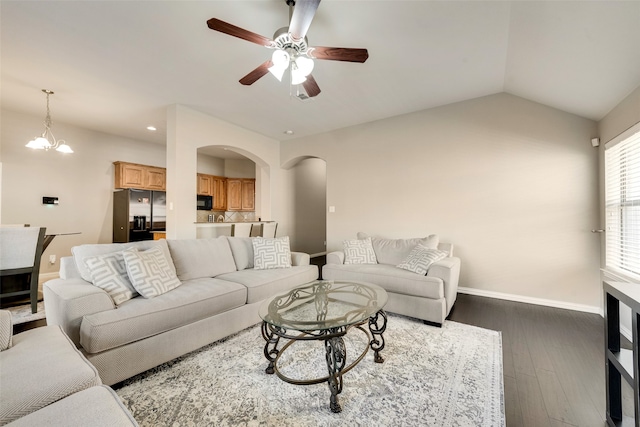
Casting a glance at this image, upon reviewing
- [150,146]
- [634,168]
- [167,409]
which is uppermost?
[150,146]

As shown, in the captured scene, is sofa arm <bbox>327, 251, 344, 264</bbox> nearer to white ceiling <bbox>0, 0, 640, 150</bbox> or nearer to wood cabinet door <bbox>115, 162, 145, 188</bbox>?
white ceiling <bbox>0, 0, 640, 150</bbox>

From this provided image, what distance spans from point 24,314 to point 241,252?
2.54 m

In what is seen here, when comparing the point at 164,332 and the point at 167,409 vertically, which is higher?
the point at 164,332

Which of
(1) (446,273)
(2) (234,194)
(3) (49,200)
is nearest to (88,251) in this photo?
(1) (446,273)

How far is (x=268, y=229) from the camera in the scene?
5.68 m

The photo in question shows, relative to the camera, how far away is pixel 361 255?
371 cm

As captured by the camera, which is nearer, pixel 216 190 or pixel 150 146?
pixel 150 146

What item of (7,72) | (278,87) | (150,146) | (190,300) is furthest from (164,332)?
(150,146)

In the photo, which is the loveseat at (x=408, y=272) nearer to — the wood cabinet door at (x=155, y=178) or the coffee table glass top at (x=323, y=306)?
the coffee table glass top at (x=323, y=306)

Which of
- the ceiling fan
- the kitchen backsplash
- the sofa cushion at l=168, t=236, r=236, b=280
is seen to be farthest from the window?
the kitchen backsplash

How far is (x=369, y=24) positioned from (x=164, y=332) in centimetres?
305

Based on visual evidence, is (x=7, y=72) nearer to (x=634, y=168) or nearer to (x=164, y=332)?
(x=164, y=332)

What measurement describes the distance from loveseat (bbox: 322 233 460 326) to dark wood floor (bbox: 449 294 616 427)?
469mm

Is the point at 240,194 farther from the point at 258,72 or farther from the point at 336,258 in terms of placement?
the point at 258,72
